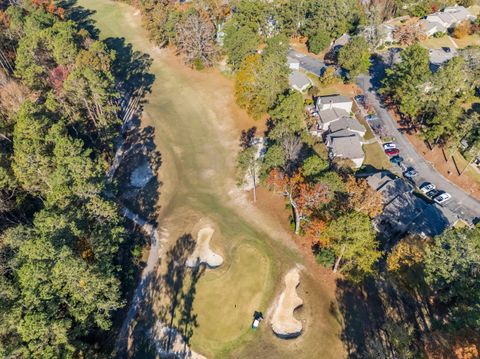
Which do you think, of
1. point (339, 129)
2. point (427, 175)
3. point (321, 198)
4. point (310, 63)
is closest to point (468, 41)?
point (310, 63)

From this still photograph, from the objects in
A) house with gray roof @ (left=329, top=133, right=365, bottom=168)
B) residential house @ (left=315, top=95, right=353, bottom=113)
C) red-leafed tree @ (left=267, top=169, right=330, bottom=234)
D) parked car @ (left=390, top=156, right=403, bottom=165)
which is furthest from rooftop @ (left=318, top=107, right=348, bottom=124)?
red-leafed tree @ (left=267, top=169, right=330, bottom=234)

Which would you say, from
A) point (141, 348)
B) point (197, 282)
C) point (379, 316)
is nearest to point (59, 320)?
point (141, 348)

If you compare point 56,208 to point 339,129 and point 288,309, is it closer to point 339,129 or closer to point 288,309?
point 288,309

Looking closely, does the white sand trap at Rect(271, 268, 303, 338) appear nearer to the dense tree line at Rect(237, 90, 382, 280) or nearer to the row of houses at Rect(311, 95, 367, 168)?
the dense tree line at Rect(237, 90, 382, 280)

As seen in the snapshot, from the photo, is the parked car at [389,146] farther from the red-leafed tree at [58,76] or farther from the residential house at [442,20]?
the red-leafed tree at [58,76]

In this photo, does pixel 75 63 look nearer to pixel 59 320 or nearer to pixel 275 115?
pixel 275 115

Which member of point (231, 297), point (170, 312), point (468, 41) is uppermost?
point (468, 41)
